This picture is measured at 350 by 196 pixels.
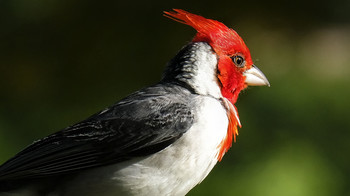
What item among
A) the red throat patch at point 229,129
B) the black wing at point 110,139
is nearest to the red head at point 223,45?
the red throat patch at point 229,129

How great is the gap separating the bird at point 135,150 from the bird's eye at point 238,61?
314 mm

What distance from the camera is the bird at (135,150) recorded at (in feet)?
9.37

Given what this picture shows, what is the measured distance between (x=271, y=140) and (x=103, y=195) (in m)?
1.95

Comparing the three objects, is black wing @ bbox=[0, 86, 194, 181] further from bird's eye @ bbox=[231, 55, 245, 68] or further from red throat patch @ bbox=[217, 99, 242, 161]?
bird's eye @ bbox=[231, 55, 245, 68]

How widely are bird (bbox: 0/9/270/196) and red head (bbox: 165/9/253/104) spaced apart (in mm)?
203

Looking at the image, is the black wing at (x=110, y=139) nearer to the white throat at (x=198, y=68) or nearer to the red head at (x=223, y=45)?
the white throat at (x=198, y=68)

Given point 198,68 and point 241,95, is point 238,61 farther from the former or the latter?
point 241,95

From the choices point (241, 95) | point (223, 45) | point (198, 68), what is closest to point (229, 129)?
point (198, 68)

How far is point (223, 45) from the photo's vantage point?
3.34 metres

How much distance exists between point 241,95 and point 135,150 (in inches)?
74.2

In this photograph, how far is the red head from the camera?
10.9 ft

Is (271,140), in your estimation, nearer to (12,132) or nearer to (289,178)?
(289,178)

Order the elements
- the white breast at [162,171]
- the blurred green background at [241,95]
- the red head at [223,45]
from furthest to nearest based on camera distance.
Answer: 1. the blurred green background at [241,95]
2. the red head at [223,45]
3. the white breast at [162,171]

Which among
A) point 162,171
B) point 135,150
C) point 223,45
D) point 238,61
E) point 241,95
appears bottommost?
point 241,95
